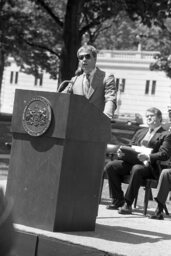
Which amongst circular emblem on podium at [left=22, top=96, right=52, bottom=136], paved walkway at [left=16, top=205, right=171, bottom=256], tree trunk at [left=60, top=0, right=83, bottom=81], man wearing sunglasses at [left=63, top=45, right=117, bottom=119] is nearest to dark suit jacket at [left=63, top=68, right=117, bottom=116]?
man wearing sunglasses at [left=63, top=45, right=117, bottom=119]

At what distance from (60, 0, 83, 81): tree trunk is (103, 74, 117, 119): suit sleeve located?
1594 cm

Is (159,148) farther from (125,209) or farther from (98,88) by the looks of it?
(98,88)

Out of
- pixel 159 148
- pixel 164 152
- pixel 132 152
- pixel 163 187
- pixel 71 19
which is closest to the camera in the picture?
pixel 163 187

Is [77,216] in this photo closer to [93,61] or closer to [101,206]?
[93,61]

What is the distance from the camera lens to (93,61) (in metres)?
7.37

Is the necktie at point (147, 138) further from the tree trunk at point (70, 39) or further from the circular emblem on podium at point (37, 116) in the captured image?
the tree trunk at point (70, 39)

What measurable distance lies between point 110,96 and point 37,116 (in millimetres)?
1367

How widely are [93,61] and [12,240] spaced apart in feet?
17.1

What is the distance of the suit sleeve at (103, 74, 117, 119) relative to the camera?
7.32 m

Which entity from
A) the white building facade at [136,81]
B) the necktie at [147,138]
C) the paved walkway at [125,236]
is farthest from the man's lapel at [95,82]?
the white building facade at [136,81]

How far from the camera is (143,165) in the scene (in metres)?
9.30

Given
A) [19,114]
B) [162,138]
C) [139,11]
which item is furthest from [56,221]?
[139,11]

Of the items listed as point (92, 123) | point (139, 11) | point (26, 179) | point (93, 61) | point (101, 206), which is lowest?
point (101, 206)

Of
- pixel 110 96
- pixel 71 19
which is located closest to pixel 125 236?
pixel 110 96
